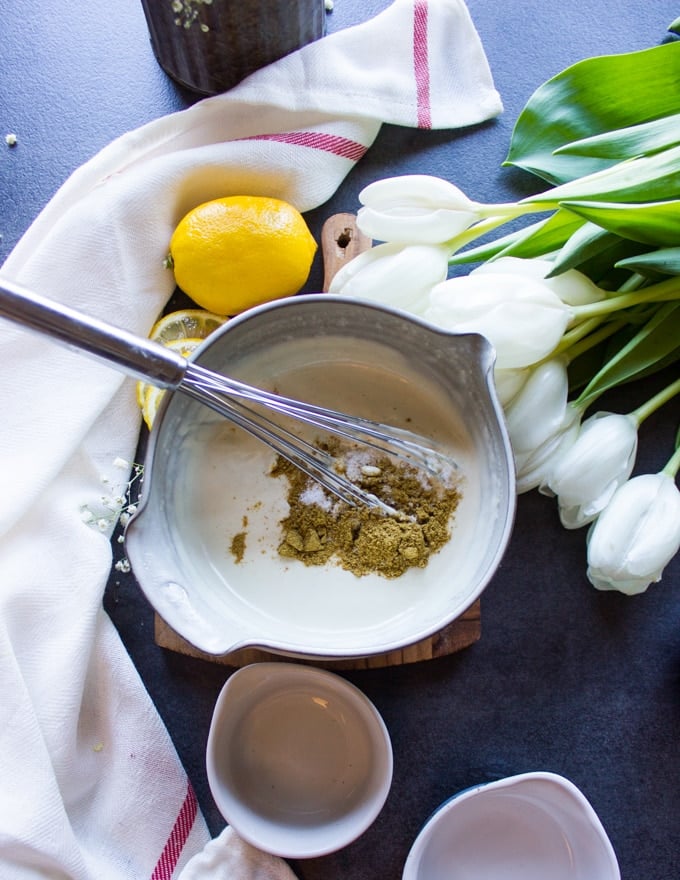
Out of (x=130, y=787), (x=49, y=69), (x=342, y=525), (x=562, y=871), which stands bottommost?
(x=562, y=871)

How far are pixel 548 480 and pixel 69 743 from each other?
0.42m

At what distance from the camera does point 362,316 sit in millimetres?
609

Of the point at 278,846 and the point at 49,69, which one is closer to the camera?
the point at 278,846

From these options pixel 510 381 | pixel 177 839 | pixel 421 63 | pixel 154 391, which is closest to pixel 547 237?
pixel 510 381

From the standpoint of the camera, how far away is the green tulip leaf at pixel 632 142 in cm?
58

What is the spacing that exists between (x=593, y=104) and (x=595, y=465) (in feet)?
0.93

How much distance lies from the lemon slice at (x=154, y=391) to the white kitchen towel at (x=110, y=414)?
0.02 meters

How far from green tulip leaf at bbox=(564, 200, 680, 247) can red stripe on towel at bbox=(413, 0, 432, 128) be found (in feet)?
0.75

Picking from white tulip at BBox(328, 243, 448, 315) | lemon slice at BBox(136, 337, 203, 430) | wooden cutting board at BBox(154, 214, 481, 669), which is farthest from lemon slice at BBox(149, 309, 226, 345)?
wooden cutting board at BBox(154, 214, 481, 669)

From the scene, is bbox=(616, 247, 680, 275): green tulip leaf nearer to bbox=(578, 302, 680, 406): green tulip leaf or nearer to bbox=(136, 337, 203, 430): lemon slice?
bbox=(578, 302, 680, 406): green tulip leaf

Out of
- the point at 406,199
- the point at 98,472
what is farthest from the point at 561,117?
the point at 98,472

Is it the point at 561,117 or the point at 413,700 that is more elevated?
the point at 561,117

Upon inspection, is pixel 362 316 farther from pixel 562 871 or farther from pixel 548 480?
pixel 562 871

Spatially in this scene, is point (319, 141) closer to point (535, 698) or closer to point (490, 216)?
point (490, 216)
